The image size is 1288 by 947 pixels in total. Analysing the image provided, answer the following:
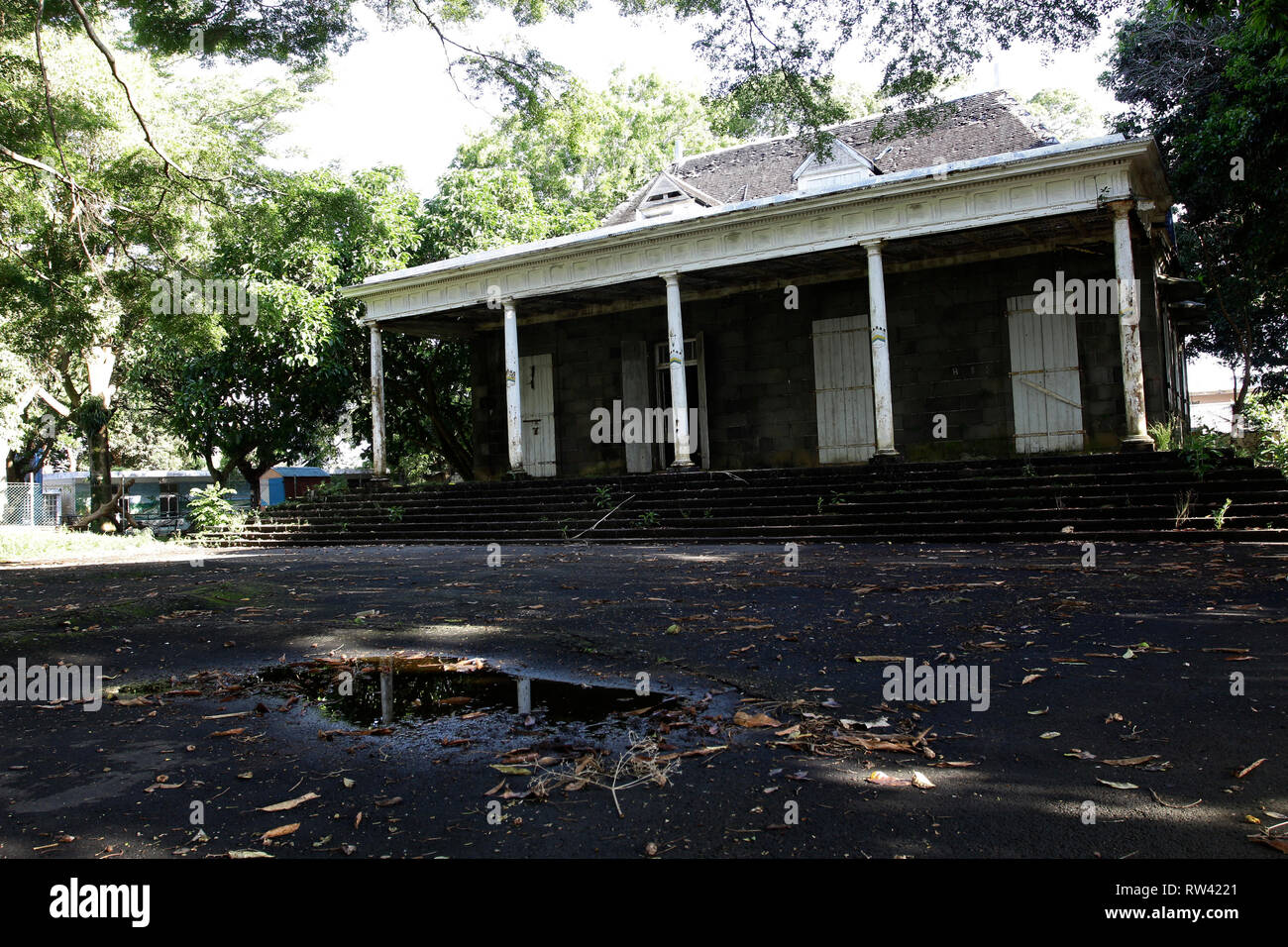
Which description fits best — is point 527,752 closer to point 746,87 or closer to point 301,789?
point 301,789

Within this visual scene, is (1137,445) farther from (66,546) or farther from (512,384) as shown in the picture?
(66,546)

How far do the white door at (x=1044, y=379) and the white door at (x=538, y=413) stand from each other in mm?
9587

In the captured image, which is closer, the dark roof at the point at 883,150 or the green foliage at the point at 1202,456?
the green foliage at the point at 1202,456

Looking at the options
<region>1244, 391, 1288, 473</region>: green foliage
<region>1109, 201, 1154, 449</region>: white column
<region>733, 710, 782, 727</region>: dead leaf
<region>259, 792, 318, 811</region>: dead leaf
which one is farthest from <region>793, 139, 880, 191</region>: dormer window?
<region>259, 792, 318, 811</region>: dead leaf

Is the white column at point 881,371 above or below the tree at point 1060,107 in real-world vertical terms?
below

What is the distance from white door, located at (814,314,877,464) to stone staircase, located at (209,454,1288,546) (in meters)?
3.48

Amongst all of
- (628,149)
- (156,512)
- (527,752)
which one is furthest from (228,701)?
(156,512)

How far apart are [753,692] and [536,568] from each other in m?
5.59

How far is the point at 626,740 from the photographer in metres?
3.22

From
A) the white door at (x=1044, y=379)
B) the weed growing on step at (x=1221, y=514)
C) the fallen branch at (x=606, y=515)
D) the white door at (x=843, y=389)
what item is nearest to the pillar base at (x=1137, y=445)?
the weed growing on step at (x=1221, y=514)

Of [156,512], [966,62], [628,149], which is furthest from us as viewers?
[156,512]

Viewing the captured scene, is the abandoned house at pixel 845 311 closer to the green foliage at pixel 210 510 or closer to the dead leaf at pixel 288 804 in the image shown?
the green foliage at pixel 210 510

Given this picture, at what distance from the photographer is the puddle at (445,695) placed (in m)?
3.62

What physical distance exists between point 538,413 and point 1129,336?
11.8m
